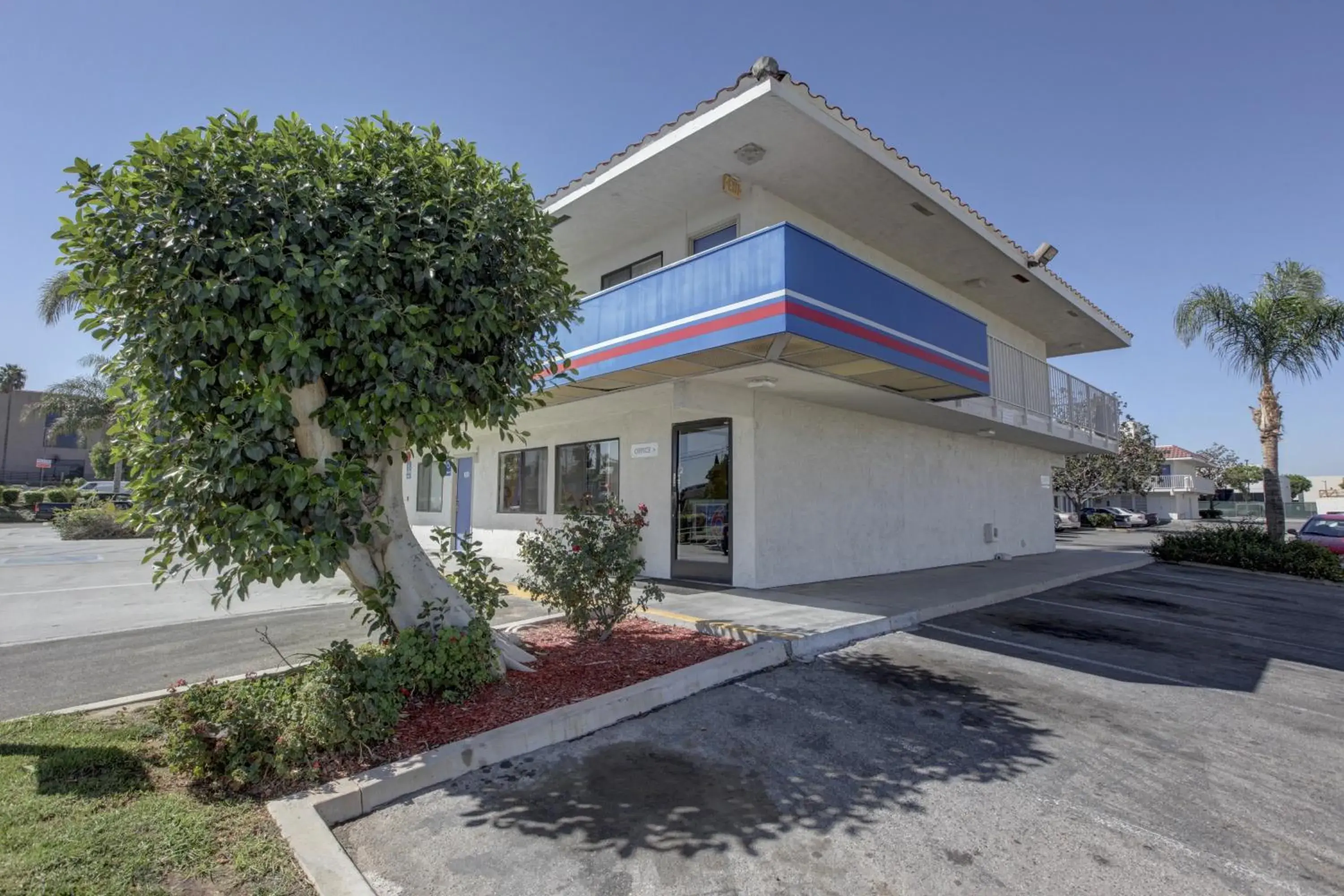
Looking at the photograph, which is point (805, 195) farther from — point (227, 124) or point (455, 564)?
point (455, 564)

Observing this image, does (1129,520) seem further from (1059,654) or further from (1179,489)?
(1059,654)

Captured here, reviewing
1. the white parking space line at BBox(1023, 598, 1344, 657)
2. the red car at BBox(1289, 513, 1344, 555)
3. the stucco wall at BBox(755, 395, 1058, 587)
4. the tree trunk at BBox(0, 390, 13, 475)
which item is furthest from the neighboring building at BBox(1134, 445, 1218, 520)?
the tree trunk at BBox(0, 390, 13, 475)

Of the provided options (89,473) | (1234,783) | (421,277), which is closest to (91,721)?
(421,277)

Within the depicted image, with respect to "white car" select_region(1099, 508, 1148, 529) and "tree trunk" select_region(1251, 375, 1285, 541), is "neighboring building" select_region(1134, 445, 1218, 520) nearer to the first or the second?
"white car" select_region(1099, 508, 1148, 529)

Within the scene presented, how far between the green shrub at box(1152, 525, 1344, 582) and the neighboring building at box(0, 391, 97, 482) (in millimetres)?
86011

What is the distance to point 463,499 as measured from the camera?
17.2 metres

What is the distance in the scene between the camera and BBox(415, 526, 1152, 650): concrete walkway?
759cm

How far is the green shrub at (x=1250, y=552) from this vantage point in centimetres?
1544

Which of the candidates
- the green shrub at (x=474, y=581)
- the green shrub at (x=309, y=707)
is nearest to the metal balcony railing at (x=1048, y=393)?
the green shrub at (x=474, y=581)

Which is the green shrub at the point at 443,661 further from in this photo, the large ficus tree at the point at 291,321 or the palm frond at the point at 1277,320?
the palm frond at the point at 1277,320

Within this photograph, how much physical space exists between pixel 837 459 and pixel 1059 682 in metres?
6.12

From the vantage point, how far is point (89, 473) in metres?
66.7

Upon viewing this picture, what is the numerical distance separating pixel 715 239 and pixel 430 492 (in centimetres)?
1226

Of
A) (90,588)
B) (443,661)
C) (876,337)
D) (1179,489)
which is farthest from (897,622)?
(1179,489)
